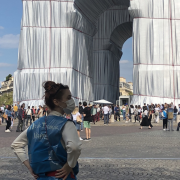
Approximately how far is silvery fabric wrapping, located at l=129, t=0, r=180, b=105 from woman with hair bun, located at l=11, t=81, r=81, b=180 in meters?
30.4

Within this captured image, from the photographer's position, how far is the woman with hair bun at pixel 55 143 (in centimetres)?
287

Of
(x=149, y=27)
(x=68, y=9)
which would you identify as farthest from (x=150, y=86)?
(x=68, y=9)

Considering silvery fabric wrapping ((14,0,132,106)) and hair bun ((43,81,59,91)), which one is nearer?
hair bun ((43,81,59,91))

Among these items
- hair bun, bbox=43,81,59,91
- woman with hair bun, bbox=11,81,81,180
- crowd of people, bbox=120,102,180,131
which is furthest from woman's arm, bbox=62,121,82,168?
crowd of people, bbox=120,102,180,131

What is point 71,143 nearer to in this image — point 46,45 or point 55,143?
point 55,143

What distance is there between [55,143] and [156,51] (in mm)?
31413

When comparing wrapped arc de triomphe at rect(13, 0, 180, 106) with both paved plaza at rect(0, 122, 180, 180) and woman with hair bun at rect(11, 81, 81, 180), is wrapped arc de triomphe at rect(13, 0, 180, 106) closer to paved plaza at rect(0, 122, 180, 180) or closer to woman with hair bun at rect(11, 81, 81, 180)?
paved plaza at rect(0, 122, 180, 180)

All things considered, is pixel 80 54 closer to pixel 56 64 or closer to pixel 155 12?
pixel 56 64

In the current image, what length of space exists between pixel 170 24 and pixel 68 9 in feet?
28.5

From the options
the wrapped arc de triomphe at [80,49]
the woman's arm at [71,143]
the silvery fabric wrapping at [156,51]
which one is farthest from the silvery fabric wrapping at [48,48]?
the woman's arm at [71,143]

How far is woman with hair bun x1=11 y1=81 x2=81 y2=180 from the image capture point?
2.87 metres

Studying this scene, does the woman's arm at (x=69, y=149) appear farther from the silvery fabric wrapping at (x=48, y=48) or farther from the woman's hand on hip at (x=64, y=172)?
the silvery fabric wrapping at (x=48, y=48)

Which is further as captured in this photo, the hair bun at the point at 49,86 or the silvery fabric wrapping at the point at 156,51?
the silvery fabric wrapping at the point at 156,51

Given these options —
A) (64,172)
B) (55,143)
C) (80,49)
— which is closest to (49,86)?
(55,143)
